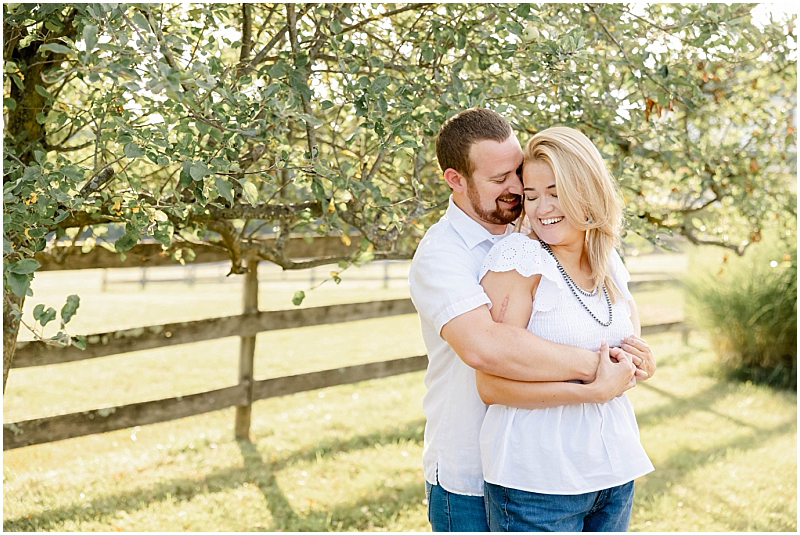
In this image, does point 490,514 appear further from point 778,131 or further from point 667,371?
point 667,371

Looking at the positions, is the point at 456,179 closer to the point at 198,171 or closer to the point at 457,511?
the point at 198,171

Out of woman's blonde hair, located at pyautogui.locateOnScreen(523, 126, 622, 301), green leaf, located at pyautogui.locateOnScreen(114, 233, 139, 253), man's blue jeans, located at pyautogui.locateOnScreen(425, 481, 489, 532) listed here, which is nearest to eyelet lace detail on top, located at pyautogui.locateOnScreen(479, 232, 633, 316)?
woman's blonde hair, located at pyautogui.locateOnScreen(523, 126, 622, 301)

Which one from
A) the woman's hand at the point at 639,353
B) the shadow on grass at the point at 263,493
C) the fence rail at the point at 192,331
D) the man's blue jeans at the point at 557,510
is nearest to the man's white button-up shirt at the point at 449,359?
the man's blue jeans at the point at 557,510

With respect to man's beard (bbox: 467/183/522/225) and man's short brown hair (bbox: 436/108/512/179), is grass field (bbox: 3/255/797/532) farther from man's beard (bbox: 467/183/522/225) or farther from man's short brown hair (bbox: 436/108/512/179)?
man's short brown hair (bbox: 436/108/512/179)

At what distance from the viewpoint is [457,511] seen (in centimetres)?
194

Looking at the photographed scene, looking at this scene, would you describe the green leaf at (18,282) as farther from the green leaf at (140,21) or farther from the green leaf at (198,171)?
the green leaf at (140,21)

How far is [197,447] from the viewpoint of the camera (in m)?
4.82

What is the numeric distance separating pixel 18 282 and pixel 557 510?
1.53m

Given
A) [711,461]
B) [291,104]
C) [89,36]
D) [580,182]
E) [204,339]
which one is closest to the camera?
[89,36]

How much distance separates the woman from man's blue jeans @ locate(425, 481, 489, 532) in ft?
0.28

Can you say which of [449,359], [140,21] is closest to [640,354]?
[449,359]

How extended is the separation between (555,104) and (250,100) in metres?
1.44

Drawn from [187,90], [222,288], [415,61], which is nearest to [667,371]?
[415,61]

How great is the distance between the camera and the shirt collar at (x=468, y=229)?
6.31 feet
